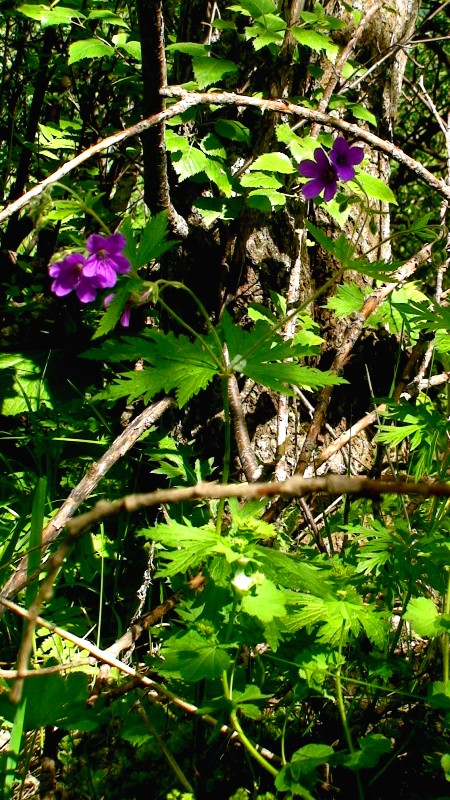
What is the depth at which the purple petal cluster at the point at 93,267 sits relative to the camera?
133cm

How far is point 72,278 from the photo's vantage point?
1.40 metres

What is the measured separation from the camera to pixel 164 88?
189 cm

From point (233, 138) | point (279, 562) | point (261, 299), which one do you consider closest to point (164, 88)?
point (233, 138)

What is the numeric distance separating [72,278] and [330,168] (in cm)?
79

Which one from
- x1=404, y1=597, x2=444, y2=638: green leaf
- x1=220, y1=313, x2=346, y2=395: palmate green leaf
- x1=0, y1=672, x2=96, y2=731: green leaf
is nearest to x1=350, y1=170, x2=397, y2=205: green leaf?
x1=220, y1=313, x2=346, y2=395: palmate green leaf

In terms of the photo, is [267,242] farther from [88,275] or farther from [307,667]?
[307,667]

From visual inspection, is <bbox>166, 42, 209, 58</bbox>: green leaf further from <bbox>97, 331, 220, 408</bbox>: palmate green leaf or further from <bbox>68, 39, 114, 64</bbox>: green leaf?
<bbox>97, 331, 220, 408</bbox>: palmate green leaf

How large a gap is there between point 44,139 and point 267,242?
61.5 inches

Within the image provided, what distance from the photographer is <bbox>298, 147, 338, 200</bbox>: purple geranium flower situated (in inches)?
67.9

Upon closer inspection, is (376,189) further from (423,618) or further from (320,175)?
(423,618)

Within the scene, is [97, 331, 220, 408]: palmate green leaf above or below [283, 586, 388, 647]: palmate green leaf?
above

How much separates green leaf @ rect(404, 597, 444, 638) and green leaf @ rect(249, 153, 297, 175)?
138 centimetres

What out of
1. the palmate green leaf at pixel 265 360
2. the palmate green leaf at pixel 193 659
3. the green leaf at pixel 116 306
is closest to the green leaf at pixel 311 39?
the palmate green leaf at pixel 265 360

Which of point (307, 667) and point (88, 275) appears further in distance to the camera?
point (307, 667)
